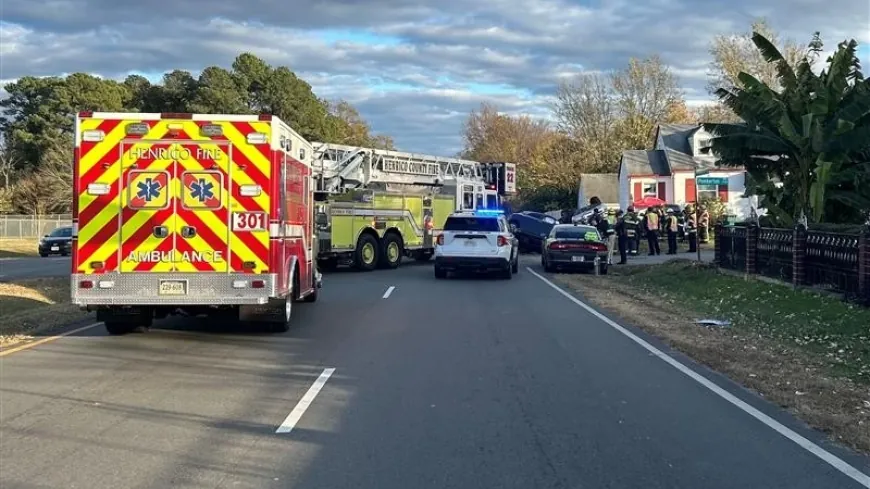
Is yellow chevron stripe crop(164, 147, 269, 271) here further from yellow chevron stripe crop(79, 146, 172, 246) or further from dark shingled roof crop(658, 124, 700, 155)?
dark shingled roof crop(658, 124, 700, 155)

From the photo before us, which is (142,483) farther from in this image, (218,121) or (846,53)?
(846,53)

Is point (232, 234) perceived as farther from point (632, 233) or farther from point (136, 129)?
point (632, 233)

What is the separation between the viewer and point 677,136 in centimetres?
6438

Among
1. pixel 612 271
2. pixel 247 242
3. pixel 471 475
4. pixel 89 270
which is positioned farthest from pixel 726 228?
pixel 471 475

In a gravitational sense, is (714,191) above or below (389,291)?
above

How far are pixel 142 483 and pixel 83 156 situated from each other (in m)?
6.57

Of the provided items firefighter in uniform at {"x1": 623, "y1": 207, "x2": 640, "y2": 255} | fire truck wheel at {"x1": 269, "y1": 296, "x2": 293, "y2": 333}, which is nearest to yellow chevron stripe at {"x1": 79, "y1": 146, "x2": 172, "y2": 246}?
fire truck wheel at {"x1": 269, "y1": 296, "x2": 293, "y2": 333}

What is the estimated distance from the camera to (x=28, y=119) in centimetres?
7238

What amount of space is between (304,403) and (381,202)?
18.1 metres

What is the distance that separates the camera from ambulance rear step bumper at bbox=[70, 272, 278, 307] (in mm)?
11117

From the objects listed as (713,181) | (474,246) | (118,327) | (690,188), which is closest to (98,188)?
(118,327)

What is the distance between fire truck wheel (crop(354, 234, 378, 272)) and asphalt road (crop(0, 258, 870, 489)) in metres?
12.5

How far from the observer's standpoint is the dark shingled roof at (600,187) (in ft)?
225

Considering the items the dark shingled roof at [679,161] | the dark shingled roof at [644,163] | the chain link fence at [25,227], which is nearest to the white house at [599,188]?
the dark shingled roof at [644,163]
